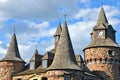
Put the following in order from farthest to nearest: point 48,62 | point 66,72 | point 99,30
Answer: point 99,30 < point 48,62 < point 66,72

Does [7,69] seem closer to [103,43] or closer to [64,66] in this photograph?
Result: [64,66]

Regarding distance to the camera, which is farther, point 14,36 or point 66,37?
point 14,36

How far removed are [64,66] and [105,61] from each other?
11243 mm

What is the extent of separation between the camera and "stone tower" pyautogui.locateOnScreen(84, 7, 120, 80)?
6084cm

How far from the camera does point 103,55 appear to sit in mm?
60969

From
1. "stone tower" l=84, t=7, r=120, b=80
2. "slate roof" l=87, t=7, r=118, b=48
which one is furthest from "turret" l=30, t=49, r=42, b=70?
"slate roof" l=87, t=7, r=118, b=48

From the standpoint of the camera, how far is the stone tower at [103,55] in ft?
200

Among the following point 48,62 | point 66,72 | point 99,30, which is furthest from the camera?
→ point 99,30

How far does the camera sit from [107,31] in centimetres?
6362

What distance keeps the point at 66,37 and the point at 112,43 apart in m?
10.8

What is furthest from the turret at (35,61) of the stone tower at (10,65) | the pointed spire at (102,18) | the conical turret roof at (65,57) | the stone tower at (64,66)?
the pointed spire at (102,18)

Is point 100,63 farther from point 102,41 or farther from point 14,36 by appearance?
point 14,36

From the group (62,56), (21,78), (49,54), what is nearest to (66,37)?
(62,56)

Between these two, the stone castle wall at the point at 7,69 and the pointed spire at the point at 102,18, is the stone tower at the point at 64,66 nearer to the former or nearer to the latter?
the stone castle wall at the point at 7,69
